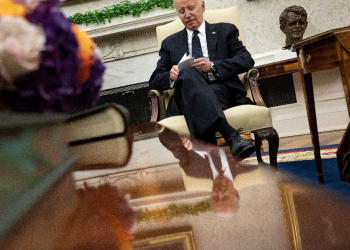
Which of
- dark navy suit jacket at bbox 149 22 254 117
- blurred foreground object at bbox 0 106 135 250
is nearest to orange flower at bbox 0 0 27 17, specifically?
blurred foreground object at bbox 0 106 135 250

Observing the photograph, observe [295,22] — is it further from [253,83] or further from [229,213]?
[229,213]

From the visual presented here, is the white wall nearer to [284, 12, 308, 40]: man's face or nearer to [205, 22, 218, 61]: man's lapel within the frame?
[284, 12, 308, 40]: man's face

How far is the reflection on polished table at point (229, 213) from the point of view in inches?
7.3

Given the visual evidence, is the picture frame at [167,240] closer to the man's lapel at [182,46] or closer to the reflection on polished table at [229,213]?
the reflection on polished table at [229,213]

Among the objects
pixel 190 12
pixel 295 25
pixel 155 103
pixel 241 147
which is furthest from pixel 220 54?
pixel 295 25

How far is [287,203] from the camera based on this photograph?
237 mm

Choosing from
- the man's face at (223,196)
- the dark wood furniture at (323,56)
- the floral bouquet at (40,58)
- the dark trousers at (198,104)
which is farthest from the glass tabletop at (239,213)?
the dark trousers at (198,104)

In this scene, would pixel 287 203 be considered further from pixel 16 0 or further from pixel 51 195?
pixel 16 0

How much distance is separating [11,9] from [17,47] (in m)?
0.05

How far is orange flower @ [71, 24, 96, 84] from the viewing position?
409mm

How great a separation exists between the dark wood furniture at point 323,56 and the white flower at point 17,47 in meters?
1.16

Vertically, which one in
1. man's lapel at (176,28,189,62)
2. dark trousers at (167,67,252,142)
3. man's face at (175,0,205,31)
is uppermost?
→ man's face at (175,0,205,31)

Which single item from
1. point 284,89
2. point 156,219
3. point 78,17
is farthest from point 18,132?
point 78,17

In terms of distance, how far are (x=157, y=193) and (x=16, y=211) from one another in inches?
5.5
